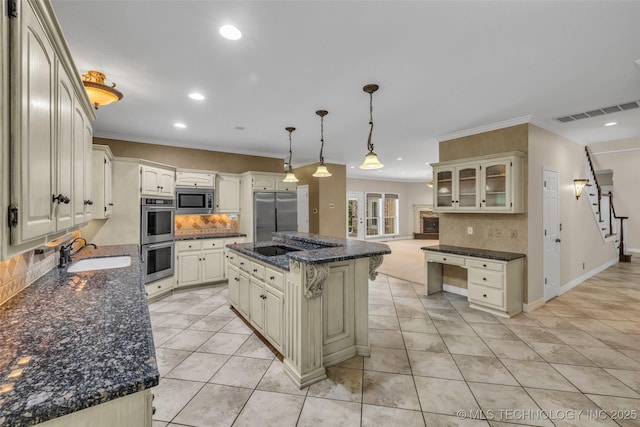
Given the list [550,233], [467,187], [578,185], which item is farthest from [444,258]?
[578,185]

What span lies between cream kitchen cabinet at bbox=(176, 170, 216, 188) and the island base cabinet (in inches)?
179

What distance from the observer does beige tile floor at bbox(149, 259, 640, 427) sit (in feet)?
6.35

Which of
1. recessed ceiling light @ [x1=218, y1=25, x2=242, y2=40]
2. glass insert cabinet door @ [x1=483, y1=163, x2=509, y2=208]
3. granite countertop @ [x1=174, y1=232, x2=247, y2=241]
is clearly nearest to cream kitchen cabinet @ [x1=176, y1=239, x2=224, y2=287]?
granite countertop @ [x1=174, y1=232, x2=247, y2=241]

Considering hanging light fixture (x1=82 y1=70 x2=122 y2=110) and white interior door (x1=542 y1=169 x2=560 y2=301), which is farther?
white interior door (x1=542 y1=169 x2=560 y2=301)

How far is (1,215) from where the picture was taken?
772 mm

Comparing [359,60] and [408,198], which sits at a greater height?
[359,60]

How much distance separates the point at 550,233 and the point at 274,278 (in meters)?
4.19

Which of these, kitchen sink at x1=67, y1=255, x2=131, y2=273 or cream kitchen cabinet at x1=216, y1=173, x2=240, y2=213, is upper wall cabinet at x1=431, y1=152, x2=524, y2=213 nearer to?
cream kitchen cabinet at x1=216, y1=173, x2=240, y2=213

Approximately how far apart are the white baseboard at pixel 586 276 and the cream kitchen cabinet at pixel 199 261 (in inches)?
225

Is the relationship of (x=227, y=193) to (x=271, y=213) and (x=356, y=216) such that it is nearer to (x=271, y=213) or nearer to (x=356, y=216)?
(x=271, y=213)

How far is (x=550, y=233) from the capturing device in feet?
13.7

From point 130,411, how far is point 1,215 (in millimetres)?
674

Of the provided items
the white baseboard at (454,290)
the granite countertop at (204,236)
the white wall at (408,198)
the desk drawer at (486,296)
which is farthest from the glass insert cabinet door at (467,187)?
the white wall at (408,198)

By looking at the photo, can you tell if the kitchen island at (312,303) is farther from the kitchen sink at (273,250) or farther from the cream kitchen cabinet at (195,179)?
the cream kitchen cabinet at (195,179)
